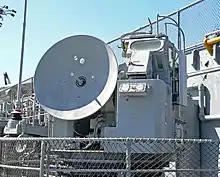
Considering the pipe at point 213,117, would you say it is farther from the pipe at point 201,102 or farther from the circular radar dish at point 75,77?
the circular radar dish at point 75,77

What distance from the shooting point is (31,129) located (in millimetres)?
7562

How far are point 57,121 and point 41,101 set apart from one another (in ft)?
1.80

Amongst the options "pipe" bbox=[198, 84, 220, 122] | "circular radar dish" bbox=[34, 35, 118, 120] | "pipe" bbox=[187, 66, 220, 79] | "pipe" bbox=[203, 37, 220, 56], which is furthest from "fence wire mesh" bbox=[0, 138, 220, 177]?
"pipe" bbox=[203, 37, 220, 56]

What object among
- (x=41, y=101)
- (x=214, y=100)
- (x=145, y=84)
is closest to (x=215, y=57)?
(x=214, y=100)

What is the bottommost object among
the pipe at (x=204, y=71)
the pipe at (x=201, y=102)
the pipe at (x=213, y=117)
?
the pipe at (x=213, y=117)

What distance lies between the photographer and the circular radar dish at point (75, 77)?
6906 millimetres

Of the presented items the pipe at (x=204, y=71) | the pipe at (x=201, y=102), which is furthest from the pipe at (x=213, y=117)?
the pipe at (x=204, y=71)

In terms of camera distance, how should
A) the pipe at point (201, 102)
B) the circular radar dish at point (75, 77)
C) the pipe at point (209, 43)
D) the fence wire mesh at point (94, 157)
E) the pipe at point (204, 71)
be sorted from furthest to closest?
the pipe at point (201, 102) < the pipe at point (204, 71) < the pipe at point (209, 43) < the circular radar dish at point (75, 77) < the fence wire mesh at point (94, 157)

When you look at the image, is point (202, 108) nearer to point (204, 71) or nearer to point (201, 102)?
point (201, 102)

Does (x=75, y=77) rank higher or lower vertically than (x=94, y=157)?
higher

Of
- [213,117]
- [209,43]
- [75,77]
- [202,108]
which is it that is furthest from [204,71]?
[75,77]

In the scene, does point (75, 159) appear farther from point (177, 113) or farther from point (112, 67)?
point (177, 113)

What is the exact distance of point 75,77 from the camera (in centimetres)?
741

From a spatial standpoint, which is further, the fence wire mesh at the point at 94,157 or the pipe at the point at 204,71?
the pipe at the point at 204,71
